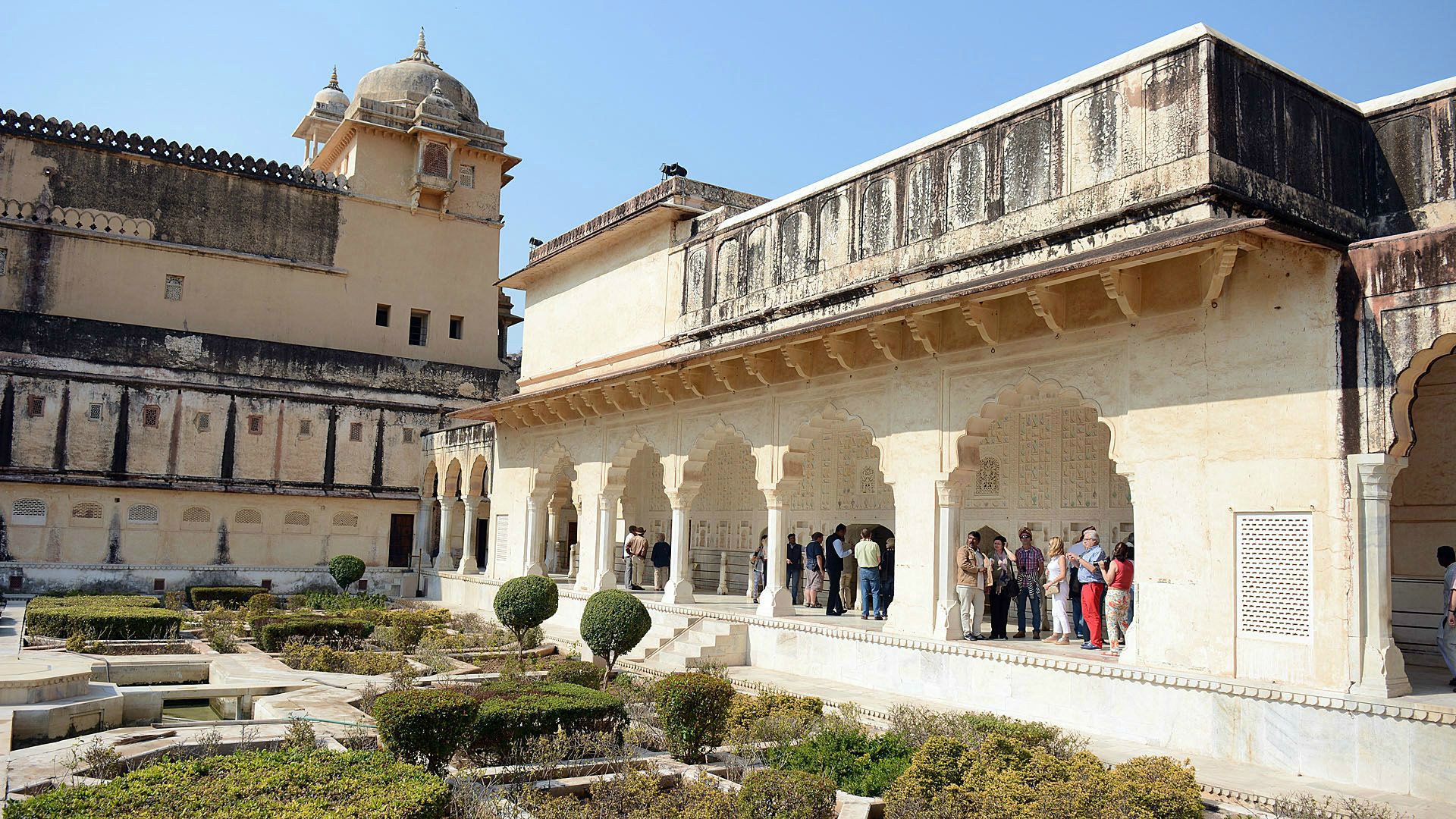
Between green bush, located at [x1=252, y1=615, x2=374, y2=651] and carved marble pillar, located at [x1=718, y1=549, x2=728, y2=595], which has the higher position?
carved marble pillar, located at [x1=718, y1=549, x2=728, y2=595]

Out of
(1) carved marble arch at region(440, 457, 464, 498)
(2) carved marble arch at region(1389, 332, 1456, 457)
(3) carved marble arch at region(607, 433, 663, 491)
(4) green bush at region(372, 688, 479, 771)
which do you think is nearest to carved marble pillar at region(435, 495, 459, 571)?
(1) carved marble arch at region(440, 457, 464, 498)

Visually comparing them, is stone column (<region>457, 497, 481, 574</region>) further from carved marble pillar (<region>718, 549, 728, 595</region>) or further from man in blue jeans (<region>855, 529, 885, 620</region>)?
man in blue jeans (<region>855, 529, 885, 620</region>)

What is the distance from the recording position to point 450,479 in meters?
24.6

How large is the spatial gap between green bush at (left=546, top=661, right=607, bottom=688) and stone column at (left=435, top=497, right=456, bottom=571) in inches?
559

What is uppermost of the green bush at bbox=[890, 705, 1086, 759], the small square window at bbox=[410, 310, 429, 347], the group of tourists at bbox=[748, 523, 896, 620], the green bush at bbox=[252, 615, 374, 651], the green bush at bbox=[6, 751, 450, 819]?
the small square window at bbox=[410, 310, 429, 347]

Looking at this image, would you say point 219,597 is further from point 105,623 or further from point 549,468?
point 549,468

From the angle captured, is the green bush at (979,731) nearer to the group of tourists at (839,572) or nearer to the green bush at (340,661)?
the group of tourists at (839,572)

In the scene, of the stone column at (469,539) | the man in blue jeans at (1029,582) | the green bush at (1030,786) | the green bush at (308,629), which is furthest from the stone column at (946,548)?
the stone column at (469,539)

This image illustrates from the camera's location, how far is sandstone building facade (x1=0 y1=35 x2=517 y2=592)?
2231cm

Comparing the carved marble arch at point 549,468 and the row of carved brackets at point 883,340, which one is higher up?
the row of carved brackets at point 883,340

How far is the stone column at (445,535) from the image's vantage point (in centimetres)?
2403

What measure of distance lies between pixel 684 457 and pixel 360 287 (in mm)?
17493

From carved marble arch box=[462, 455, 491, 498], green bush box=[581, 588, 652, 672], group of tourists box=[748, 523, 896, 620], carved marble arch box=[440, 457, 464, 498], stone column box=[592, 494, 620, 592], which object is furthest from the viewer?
carved marble arch box=[440, 457, 464, 498]

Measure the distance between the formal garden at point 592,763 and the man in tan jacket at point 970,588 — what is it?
6.44ft
